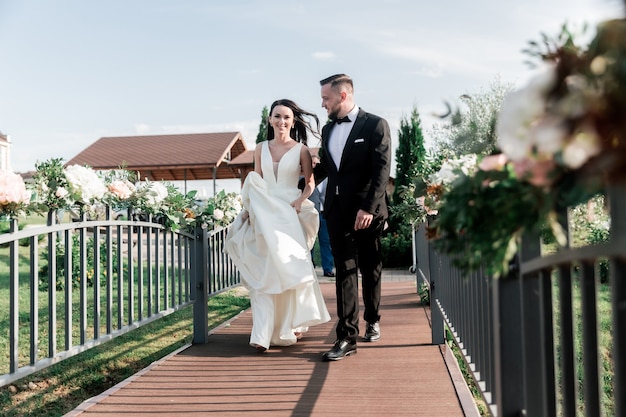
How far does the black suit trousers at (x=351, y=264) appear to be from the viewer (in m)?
4.49

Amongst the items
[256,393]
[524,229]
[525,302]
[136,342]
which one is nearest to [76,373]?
[136,342]

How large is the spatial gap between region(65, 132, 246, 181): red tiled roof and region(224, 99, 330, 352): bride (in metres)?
21.5

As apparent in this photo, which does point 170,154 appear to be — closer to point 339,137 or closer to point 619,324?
point 339,137

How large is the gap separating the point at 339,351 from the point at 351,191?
1.14 m

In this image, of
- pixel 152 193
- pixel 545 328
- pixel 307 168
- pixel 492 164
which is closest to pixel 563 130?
pixel 492 164

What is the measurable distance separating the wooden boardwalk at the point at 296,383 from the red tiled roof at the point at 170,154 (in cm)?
2212

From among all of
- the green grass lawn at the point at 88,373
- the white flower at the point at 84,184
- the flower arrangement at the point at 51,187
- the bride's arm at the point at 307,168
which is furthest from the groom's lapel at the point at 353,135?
the green grass lawn at the point at 88,373

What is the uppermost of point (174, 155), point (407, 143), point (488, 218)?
point (174, 155)

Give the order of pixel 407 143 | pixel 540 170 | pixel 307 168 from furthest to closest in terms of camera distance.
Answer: pixel 407 143, pixel 307 168, pixel 540 170

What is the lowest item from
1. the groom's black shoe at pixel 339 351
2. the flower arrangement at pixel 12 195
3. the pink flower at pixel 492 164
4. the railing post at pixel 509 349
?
the groom's black shoe at pixel 339 351

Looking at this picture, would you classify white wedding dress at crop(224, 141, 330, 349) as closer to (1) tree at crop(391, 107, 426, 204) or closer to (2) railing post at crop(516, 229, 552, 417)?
(2) railing post at crop(516, 229, 552, 417)

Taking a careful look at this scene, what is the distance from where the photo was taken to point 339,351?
14.6 ft

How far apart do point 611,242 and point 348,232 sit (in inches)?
133

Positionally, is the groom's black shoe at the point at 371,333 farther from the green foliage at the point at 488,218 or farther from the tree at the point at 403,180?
the tree at the point at 403,180
